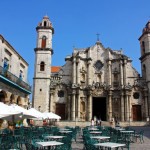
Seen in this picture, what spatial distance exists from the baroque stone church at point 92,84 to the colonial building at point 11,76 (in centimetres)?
568

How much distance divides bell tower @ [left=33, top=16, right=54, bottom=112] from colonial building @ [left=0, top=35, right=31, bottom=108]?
4.31m

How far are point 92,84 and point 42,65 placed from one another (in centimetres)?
841

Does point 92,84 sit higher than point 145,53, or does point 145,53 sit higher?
point 145,53

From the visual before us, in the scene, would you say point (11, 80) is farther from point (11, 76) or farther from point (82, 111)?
point (82, 111)

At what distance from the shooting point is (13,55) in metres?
26.0

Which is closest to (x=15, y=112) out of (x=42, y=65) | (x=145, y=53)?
(x=42, y=65)

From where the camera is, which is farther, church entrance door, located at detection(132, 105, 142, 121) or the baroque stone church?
church entrance door, located at detection(132, 105, 142, 121)

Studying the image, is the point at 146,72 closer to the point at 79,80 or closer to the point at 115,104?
the point at 115,104

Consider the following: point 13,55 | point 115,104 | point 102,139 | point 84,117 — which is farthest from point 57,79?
point 102,139

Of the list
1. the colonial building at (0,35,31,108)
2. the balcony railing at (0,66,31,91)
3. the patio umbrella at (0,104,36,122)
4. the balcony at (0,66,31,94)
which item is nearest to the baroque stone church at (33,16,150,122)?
the colonial building at (0,35,31,108)

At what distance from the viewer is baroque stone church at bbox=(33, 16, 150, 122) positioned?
35.4m

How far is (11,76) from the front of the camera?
74.0 ft

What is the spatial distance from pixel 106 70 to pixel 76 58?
541 centimetres

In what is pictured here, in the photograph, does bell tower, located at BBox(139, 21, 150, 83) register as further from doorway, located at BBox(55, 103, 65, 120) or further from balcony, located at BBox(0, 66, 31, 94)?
balcony, located at BBox(0, 66, 31, 94)
